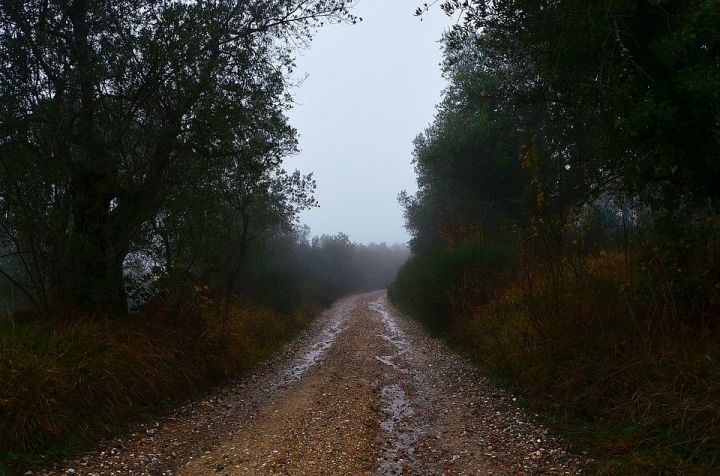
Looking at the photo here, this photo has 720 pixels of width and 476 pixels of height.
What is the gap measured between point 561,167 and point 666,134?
117 inches

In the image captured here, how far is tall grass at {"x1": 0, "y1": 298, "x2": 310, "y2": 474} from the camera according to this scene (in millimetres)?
5203

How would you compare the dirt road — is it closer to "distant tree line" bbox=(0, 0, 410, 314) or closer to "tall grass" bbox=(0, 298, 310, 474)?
"tall grass" bbox=(0, 298, 310, 474)

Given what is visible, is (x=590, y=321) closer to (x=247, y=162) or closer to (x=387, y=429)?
(x=387, y=429)

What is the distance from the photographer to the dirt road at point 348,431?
500cm

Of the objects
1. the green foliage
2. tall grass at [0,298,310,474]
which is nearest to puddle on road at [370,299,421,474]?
tall grass at [0,298,310,474]

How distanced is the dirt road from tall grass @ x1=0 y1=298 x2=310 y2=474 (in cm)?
44

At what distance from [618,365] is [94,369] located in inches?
266

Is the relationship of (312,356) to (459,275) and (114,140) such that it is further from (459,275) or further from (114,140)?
(114,140)

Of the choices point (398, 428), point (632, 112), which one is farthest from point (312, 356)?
point (632, 112)

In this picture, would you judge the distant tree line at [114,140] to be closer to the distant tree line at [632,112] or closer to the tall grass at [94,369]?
the tall grass at [94,369]

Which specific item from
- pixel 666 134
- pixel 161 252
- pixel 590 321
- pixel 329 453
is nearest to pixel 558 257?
pixel 590 321

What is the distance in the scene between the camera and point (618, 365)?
5.82 meters

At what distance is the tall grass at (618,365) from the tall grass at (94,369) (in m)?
5.42

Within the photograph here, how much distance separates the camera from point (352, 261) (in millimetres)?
63844
